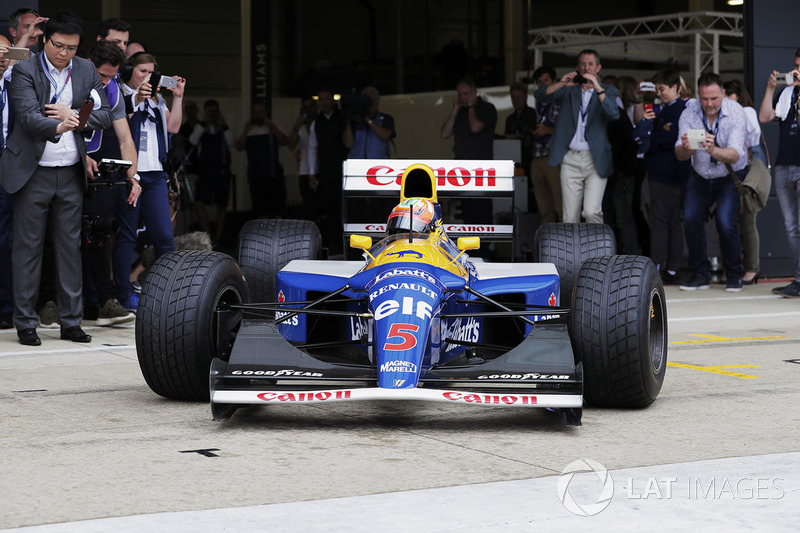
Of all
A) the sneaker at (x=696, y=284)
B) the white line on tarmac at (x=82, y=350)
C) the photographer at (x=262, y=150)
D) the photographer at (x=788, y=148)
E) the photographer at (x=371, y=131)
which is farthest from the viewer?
the photographer at (x=262, y=150)

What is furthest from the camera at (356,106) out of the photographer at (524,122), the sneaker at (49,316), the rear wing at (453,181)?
the rear wing at (453,181)

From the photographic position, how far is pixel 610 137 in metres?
12.4

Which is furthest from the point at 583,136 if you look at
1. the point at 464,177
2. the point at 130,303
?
the point at 130,303

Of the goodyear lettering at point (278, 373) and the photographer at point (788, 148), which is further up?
the photographer at point (788, 148)

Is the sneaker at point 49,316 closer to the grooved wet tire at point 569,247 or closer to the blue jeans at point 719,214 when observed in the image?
the grooved wet tire at point 569,247

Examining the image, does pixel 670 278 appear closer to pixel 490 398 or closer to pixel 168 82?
pixel 168 82

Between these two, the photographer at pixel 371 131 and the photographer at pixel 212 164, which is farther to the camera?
the photographer at pixel 212 164

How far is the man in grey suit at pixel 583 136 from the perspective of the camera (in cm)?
1158

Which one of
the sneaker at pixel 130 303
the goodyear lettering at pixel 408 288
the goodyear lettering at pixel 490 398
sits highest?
the goodyear lettering at pixel 408 288

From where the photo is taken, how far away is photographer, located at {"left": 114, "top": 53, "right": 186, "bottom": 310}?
941 cm

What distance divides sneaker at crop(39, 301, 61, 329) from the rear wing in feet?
8.66

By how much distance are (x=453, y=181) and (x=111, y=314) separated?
308 cm

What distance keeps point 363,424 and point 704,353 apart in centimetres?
337

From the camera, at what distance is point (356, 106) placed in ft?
49.4
